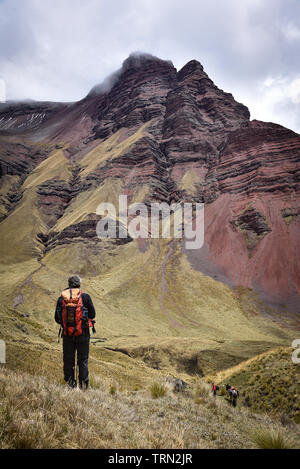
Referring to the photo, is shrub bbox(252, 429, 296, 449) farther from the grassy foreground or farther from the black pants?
the black pants

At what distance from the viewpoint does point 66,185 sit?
293 ft

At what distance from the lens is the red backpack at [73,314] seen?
498cm

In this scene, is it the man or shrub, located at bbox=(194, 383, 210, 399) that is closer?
the man

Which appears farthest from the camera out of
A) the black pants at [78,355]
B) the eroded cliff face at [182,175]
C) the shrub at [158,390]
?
the eroded cliff face at [182,175]

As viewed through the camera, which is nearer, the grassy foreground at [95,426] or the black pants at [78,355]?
the grassy foreground at [95,426]

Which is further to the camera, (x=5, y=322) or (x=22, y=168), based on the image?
(x=22, y=168)

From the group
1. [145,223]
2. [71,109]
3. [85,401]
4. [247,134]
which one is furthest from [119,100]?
[85,401]

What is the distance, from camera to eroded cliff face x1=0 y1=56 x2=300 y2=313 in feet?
174

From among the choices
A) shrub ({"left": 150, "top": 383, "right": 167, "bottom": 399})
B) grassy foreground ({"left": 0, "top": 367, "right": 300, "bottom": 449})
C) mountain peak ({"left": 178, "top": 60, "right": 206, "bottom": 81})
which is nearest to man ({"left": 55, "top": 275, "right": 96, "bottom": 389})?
grassy foreground ({"left": 0, "top": 367, "right": 300, "bottom": 449})

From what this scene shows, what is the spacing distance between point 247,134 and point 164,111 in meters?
43.1

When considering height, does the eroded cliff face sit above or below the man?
above

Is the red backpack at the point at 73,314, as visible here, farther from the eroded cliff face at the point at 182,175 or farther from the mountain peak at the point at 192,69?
the mountain peak at the point at 192,69

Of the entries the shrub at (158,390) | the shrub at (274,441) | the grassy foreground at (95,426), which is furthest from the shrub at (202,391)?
the shrub at (274,441)
